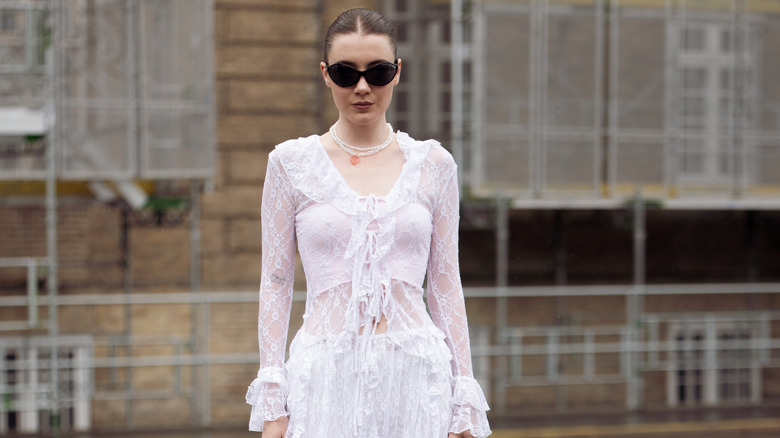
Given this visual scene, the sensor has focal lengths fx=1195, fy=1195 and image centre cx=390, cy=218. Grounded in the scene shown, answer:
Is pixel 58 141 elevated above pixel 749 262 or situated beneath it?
elevated above

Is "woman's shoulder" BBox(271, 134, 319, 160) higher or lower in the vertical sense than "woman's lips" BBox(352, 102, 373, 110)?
lower

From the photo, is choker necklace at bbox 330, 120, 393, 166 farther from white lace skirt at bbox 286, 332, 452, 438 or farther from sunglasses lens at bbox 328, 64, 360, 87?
white lace skirt at bbox 286, 332, 452, 438

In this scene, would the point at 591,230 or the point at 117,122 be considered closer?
the point at 117,122

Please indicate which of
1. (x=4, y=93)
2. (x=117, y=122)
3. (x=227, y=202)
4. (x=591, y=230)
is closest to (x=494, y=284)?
(x=591, y=230)

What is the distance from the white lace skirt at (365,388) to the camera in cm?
291

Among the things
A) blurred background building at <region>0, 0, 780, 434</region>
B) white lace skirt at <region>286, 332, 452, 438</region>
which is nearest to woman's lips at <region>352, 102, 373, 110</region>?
white lace skirt at <region>286, 332, 452, 438</region>

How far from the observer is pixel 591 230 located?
546 inches

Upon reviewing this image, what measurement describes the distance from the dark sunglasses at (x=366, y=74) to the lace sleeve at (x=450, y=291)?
11.7 inches

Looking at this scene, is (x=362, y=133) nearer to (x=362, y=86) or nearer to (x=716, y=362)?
(x=362, y=86)

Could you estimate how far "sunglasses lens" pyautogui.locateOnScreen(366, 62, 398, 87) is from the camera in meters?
2.86

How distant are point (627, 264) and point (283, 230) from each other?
11425 millimetres

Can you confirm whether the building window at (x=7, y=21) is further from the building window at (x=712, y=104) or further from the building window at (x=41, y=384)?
the building window at (x=712, y=104)

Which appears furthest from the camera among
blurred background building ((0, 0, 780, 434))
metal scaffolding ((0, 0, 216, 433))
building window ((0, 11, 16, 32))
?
blurred background building ((0, 0, 780, 434))

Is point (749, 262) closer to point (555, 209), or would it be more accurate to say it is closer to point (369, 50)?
point (555, 209)
